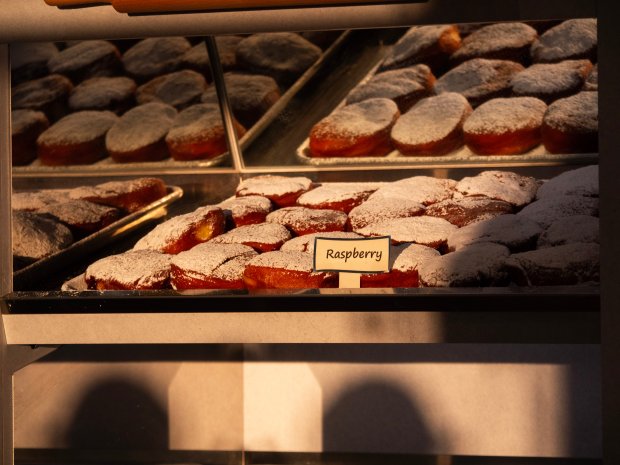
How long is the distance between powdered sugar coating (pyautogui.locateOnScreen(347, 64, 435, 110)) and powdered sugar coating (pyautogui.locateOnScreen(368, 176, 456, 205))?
10.9 inches

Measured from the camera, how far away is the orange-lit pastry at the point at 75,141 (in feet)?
5.51

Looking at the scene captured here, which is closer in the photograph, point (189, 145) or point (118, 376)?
point (189, 145)

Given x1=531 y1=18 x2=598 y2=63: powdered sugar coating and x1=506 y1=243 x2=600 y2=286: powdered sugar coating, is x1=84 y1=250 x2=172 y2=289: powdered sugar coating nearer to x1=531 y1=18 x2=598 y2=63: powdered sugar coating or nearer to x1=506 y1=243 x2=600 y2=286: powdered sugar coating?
x1=506 y1=243 x2=600 y2=286: powdered sugar coating

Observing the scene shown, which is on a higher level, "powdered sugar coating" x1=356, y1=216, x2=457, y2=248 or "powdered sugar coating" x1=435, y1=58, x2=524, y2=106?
"powdered sugar coating" x1=435, y1=58, x2=524, y2=106

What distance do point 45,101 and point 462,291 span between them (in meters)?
1.28

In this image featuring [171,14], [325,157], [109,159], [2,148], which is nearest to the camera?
[171,14]

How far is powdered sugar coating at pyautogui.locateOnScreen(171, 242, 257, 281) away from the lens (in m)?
1.09

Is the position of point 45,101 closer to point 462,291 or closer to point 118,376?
point 118,376

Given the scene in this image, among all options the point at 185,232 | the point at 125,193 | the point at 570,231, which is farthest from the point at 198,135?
the point at 570,231

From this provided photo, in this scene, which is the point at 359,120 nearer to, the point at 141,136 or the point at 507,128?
the point at 507,128

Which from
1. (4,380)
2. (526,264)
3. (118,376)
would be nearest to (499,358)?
(526,264)

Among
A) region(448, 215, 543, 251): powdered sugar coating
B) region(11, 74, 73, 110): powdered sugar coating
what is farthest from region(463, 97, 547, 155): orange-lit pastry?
region(11, 74, 73, 110): powdered sugar coating

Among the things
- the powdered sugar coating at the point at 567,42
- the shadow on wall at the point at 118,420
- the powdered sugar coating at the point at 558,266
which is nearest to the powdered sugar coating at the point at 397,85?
the powdered sugar coating at the point at 567,42

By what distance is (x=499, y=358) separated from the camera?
5.76ft
